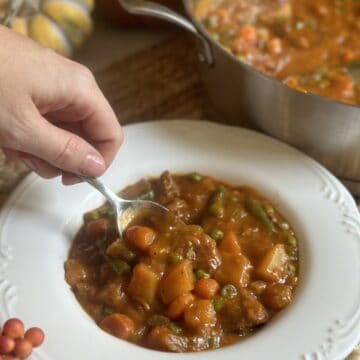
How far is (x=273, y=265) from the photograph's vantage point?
65.7 inches

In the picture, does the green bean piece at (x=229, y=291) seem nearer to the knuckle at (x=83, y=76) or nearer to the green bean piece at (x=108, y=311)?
the green bean piece at (x=108, y=311)

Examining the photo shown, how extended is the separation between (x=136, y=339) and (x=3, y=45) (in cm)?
75

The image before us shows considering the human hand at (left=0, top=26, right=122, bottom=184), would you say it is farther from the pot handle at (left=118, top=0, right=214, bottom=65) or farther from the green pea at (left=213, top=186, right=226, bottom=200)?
the pot handle at (left=118, top=0, right=214, bottom=65)

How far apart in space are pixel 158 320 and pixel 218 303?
0.15 meters

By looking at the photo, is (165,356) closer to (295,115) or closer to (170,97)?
(295,115)

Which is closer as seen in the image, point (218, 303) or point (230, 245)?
point (218, 303)

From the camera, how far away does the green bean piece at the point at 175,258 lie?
1623 millimetres

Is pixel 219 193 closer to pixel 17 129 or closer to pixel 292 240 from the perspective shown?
pixel 292 240

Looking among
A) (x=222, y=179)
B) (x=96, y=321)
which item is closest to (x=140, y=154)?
(x=222, y=179)

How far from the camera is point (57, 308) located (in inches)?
61.7

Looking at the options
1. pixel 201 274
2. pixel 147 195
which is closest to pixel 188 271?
pixel 201 274

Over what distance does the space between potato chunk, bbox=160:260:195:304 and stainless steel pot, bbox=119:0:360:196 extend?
23.1 inches

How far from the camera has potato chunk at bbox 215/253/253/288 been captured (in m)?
1.63

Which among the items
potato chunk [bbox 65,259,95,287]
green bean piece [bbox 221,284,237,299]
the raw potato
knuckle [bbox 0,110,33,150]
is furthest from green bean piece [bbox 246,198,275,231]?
the raw potato
